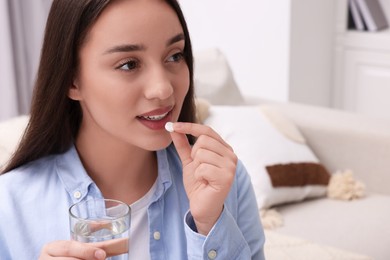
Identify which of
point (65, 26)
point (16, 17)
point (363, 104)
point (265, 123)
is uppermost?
point (65, 26)

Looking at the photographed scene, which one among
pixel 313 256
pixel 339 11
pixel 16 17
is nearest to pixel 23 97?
pixel 16 17

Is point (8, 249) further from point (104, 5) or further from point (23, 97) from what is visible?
point (23, 97)

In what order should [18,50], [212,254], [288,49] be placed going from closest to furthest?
[212,254], [18,50], [288,49]

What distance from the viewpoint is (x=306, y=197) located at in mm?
2438

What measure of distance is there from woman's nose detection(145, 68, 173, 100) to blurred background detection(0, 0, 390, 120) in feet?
7.07

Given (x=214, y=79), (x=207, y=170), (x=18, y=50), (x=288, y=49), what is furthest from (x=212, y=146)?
(x=288, y=49)

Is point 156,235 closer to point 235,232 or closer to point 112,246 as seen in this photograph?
point 235,232

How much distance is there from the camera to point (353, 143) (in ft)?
8.41

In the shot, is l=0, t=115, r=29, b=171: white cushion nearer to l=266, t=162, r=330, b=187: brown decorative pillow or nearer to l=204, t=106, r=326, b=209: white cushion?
l=204, t=106, r=326, b=209: white cushion

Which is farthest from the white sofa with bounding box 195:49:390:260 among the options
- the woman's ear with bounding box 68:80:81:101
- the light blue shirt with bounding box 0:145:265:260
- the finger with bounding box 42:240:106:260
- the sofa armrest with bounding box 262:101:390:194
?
the finger with bounding box 42:240:106:260

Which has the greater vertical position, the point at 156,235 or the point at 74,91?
the point at 74,91

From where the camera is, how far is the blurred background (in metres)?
3.29

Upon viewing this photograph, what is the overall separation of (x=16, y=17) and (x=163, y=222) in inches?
81.3

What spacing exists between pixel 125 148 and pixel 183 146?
12 cm
